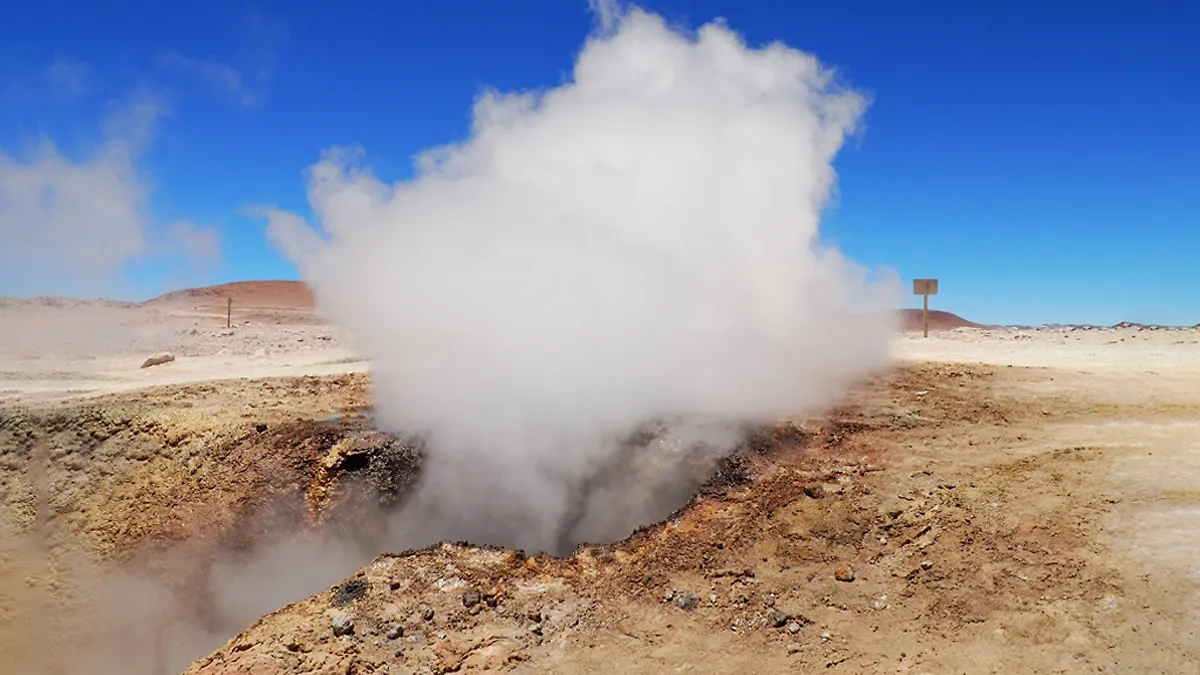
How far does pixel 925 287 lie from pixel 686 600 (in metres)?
13.5

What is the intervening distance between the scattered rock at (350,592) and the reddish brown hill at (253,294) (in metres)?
44.6

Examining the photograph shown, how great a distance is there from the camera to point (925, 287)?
50.7 feet

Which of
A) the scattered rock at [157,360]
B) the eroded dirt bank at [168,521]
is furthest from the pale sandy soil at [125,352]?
the eroded dirt bank at [168,521]

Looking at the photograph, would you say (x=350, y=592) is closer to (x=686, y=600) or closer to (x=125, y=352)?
(x=686, y=600)

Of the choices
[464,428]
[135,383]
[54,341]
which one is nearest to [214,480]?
[464,428]

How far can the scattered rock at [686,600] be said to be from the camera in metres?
3.86

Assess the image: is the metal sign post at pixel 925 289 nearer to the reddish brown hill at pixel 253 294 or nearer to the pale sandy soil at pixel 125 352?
the pale sandy soil at pixel 125 352

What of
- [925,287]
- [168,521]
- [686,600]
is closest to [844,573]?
[686,600]

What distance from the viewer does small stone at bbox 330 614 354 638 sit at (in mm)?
3822

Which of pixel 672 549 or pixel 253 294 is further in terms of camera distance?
pixel 253 294

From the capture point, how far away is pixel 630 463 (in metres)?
5.46

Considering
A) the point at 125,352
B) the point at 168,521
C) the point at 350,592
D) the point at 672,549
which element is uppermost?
the point at 125,352

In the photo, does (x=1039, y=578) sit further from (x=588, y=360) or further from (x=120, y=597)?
(x=120, y=597)

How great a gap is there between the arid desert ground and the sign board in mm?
7052
